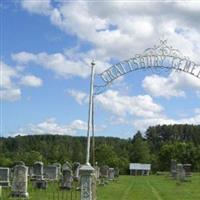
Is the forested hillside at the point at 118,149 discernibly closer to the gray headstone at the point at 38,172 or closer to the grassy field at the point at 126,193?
the gray headstone at the point at 38,172

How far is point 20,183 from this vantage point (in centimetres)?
2728

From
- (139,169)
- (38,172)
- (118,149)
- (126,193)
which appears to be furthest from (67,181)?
(118,149)

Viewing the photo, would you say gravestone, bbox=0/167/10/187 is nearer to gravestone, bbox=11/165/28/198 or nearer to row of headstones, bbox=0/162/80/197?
row of headstones, bbox=0/162/80/197

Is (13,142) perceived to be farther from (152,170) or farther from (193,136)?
(193,136)

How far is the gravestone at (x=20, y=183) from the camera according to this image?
26.8 meters

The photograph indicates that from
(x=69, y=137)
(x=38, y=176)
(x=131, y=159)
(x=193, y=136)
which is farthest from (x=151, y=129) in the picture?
(x=38, y=176)

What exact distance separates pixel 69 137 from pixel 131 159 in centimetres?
3308

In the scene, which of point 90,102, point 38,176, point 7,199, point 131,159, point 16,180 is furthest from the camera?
point 131,159

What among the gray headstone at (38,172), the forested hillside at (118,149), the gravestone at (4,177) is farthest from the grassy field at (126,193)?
the forested hillside at (118,149)

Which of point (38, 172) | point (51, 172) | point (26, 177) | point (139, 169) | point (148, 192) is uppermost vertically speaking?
point (26, 177)

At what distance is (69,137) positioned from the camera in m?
148

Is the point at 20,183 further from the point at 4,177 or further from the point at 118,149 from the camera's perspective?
the point at 118,149

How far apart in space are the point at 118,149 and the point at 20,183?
319 ft

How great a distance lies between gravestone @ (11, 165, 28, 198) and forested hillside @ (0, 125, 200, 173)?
167 feet
